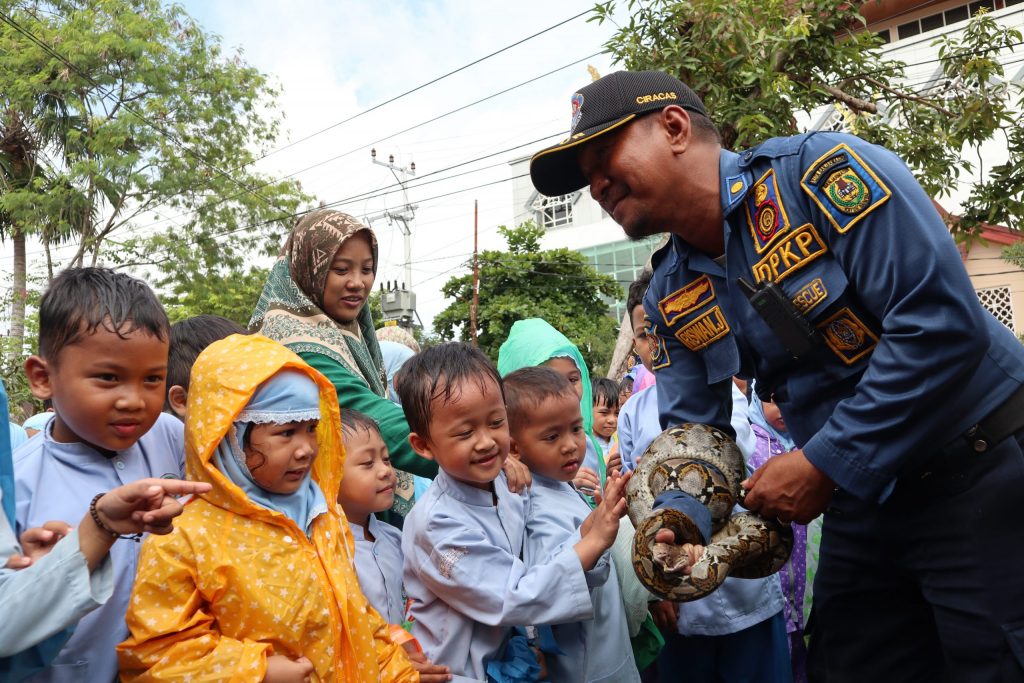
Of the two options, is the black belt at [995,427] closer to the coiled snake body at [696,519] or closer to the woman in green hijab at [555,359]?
the coiled snake body at [696,519]

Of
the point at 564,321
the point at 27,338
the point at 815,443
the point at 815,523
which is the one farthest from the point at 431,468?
the point at 564,321

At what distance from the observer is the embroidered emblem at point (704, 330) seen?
2.70 m

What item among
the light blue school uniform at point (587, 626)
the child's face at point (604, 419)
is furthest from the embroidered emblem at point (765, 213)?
the child's face at point (604, 419)

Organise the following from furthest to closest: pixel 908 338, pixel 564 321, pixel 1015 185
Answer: pixel 564 321 < pixel 1015 185 < pixel 908 338

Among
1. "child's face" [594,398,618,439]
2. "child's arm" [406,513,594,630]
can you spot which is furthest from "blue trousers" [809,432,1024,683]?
"child's face" [594,398,618,439]

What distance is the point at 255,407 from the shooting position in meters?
2.54

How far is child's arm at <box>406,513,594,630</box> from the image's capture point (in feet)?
9.16

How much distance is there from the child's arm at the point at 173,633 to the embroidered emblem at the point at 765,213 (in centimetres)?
190

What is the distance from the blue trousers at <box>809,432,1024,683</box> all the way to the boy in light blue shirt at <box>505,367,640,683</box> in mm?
830

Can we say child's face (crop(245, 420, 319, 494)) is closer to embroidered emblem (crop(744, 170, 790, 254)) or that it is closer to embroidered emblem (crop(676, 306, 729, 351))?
embroidered emblem (crop(676, 306, 729, 351))

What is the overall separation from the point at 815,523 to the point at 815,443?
2.58 m

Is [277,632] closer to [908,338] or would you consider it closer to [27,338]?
[908,338]

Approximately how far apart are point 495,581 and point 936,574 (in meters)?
1.39

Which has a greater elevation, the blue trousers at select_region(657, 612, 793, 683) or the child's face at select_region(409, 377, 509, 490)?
the child's face at select_region(409, 377, 509, 490)
